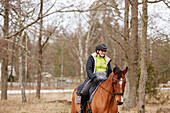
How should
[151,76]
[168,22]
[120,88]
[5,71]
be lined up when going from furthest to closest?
[5,71] → [151,76] → [168,22] → [120,88]

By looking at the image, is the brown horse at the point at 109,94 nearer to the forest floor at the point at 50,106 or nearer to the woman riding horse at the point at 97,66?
the woman riding horse at the point at 97,66

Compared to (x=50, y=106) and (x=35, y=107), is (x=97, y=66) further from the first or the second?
(x=50, y=106)

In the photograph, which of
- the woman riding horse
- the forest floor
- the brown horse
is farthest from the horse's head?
the forest floor

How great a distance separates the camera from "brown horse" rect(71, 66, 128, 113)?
6348mm

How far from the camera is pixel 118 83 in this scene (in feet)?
20.7

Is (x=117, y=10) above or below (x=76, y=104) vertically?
above

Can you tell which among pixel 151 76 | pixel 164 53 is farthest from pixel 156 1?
pixel 151 76

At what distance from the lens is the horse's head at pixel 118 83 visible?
20.3 ft

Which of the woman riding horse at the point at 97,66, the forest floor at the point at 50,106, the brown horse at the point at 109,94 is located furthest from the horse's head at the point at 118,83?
the forest floor at the point at 50,106

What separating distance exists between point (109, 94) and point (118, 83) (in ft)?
1.93

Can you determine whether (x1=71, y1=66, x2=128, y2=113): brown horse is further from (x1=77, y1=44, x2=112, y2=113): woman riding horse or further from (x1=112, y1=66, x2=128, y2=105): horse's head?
(x1=77, y1=44, x2=112, y2=113): woman riding horse

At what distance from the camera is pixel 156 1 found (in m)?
13.8

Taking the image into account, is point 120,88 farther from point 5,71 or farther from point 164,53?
point 5,71

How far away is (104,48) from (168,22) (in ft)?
28.8
